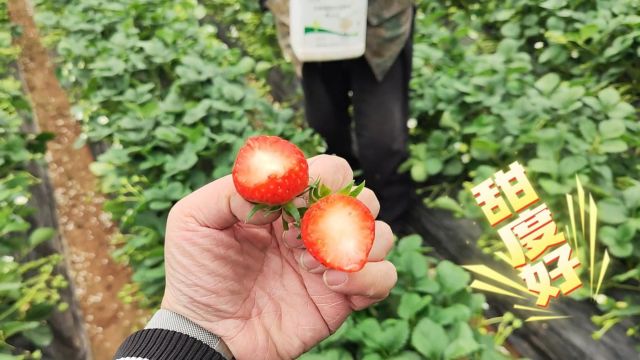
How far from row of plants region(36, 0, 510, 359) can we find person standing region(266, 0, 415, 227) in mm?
197

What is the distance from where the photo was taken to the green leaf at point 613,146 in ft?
7.39

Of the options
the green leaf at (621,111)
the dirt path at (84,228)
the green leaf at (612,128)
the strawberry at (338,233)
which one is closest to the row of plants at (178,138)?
the dirt path at (84,228)

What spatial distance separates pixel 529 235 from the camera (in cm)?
180

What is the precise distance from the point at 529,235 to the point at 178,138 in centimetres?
Result: 148

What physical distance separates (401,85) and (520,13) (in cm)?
163

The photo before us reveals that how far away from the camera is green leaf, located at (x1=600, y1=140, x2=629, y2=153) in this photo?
7.39 feet

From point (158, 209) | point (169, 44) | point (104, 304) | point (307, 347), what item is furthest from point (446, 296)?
point (169, 44)

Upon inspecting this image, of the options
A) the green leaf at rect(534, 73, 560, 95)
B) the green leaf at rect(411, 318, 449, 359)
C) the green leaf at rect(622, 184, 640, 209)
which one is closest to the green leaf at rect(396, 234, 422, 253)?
the green leaf at rect(411, 318, 449, 359)

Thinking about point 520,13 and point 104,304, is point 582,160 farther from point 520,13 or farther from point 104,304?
point 104,304

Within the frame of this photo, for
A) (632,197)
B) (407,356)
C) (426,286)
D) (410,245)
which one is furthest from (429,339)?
(632,197)

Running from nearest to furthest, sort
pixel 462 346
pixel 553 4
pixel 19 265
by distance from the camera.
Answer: pixel 462 346 < pixel 19 265 < pixel 553 4

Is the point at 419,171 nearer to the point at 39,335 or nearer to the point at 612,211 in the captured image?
the point at 612,211

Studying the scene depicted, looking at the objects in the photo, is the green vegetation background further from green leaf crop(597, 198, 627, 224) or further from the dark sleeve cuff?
the dark sleeve cuff

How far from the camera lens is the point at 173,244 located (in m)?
1.22
